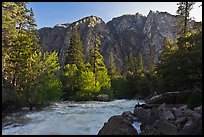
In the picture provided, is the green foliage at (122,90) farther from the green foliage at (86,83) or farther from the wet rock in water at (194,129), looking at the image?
the wet rock in water at (194,129)

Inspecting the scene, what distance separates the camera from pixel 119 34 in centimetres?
11656


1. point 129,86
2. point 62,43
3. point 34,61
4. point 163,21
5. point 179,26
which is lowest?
point 129,86

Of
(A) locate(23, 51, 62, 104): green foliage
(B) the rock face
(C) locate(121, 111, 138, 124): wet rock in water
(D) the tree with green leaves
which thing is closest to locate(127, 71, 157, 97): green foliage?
(A) locate(23, 51, 62, 104): green foliage

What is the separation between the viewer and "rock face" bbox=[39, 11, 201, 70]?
344 ft

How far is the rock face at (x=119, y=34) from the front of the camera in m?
105

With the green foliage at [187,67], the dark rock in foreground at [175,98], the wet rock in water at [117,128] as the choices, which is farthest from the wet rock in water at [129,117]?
the green foliage at [187,67]

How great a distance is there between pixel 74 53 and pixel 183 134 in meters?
34.1

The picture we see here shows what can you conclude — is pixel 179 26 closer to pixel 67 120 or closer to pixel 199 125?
pixel 67 120

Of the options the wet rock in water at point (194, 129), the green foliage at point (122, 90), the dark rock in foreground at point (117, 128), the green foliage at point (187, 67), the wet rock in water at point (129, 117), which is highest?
the green foliage at point (187, 67)

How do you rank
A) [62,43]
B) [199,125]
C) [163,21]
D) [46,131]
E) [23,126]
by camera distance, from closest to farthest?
[199,125], [46,131], [23,126], [62,43], [163,21]

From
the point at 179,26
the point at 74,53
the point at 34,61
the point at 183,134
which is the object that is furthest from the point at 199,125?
the point at 74,53

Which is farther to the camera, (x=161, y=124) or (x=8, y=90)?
(x=8, y=90)

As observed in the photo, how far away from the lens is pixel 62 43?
107250 millimetres

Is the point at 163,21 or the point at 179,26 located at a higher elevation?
the point at 163,21
